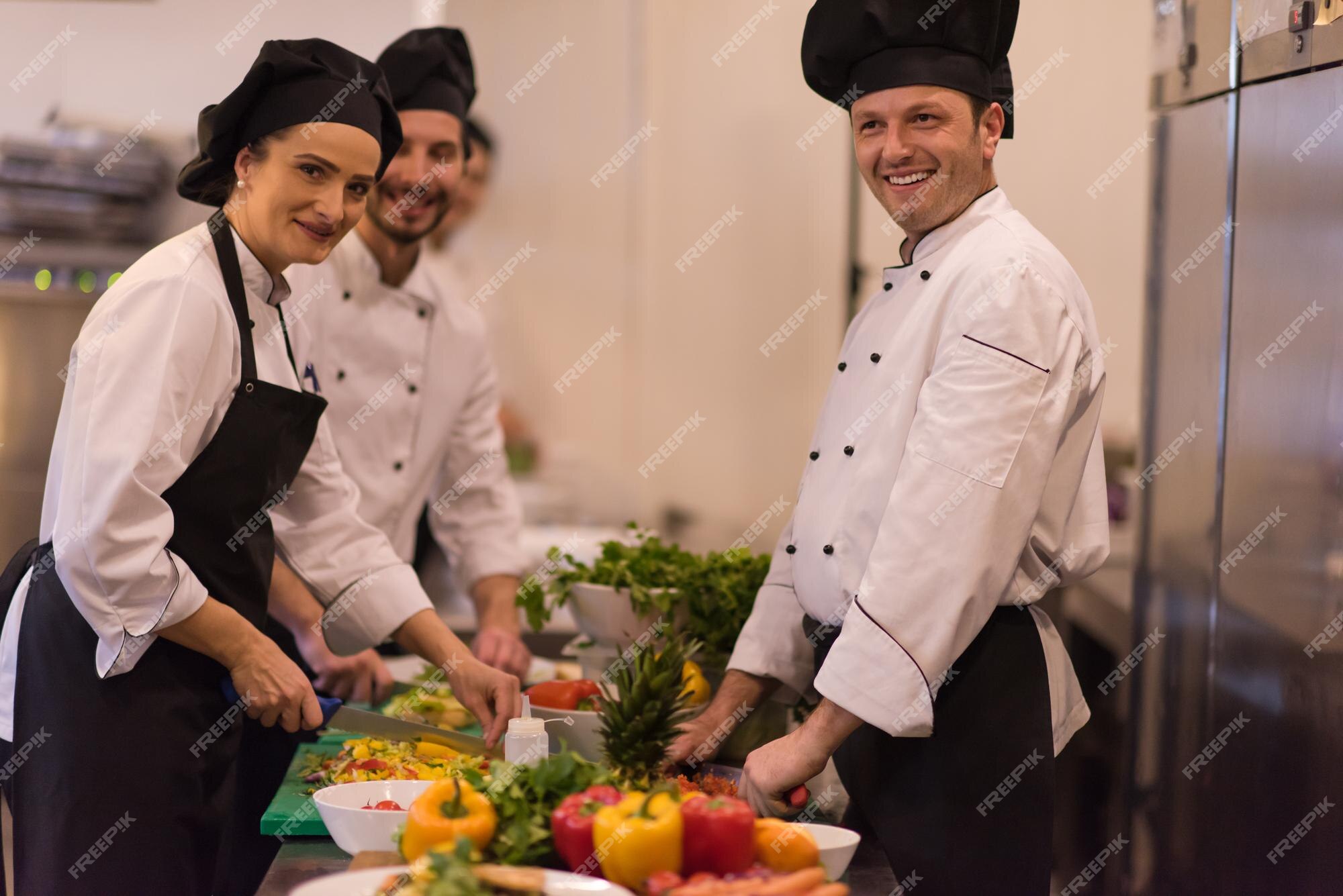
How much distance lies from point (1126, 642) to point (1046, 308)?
5.13 feet

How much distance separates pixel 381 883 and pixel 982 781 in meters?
0.77

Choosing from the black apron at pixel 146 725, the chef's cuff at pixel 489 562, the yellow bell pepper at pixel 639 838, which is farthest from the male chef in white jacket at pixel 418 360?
the yellow bell pepper at pixel 639 838

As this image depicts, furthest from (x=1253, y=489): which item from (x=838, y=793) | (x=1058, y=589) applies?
(x=1058, y=589)

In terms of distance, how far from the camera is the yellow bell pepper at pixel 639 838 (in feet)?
3.73

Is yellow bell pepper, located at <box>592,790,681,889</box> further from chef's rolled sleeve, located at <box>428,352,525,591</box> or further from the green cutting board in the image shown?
chef's rolled sleeve, located at <box>428,352,525,591</box>

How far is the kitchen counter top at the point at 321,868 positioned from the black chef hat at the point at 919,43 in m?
1.01

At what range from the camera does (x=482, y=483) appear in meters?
2.75

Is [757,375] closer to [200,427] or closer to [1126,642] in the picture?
[1126,642]

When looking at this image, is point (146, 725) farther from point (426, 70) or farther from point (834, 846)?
point (426, 70)

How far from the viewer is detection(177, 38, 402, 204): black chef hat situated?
67.9 inches

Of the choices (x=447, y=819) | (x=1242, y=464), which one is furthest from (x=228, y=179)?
(x=1242, y=464)

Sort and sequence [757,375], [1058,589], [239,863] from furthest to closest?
[757,375]
[1058,589]
[239,863]

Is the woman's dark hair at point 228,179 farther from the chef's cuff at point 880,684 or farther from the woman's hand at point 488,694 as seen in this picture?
the chef's cuff at point 880,684

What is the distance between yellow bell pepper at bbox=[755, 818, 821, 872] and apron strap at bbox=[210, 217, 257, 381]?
3.27 ft
